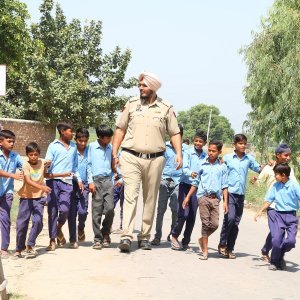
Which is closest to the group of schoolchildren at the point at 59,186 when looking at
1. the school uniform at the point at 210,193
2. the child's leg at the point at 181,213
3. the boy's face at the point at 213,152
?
the child's leg at the point at 181,213

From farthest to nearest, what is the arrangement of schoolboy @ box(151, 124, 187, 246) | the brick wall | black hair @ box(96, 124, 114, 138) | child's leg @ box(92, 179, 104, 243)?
the brick wall
schoolboy @ box(151, 124, 187, 246)
black hair @ box(96, 124, 114, 138)
child's leg @ box(92, 179, 104, 243)

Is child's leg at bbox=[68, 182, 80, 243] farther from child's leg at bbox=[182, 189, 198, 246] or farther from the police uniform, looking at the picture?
child's leg at bbox=[182, 189, 198, 246]

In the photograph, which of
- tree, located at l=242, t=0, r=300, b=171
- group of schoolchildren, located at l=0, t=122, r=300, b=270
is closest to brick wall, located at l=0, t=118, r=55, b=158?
tree, located at l=242, t=0, r=300, b=171

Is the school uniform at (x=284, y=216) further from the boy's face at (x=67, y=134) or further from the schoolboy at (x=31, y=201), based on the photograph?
the schoolboy at (x=31, y=201)

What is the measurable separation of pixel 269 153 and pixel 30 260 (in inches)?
845

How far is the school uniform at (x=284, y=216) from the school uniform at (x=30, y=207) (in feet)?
9.23

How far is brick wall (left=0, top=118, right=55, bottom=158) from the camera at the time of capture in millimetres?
34562

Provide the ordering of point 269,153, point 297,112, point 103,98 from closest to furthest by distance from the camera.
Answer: point 297,112 → point 269,153 → point 103,98

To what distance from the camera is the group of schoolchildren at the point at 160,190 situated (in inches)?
329

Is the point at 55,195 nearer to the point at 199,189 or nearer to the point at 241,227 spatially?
the point at 199,189

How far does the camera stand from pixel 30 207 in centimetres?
845

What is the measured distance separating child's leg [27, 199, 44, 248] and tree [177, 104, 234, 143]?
12265cm

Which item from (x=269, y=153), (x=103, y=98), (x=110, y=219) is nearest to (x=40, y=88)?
(x=103, y=98)

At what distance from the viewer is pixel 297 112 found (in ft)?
77.0
